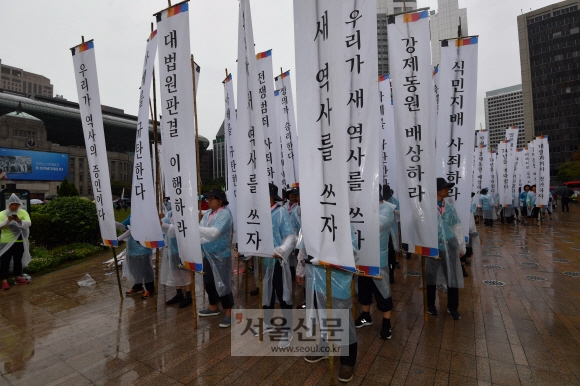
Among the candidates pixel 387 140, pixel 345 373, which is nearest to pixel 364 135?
pixel 345 373

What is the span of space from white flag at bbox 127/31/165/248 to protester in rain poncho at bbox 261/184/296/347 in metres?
2.10

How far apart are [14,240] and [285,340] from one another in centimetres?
669

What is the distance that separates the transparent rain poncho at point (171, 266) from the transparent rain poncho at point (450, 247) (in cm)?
425

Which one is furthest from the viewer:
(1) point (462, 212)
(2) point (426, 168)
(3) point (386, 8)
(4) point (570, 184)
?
(4) point (570, 184)

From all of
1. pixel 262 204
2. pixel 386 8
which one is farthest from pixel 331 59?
pixel 386 8

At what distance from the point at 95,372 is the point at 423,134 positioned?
5.04 meters

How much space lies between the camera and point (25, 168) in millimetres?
45656

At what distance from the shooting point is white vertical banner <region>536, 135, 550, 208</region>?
13960mm

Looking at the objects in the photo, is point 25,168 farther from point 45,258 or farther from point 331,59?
point 331,59

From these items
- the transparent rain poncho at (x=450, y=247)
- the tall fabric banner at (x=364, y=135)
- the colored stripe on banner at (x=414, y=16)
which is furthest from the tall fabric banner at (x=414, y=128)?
the tall fabric banner at (x=364, y=135)

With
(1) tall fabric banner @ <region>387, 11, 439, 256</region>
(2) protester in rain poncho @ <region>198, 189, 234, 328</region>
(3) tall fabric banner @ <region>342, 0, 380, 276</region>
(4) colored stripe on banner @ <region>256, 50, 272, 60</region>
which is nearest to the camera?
(3) tall fabric banner @ <region>342, 0, 380, 276</region>

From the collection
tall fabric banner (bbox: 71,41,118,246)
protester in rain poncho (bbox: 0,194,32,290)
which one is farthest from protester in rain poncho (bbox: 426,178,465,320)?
protester in rain poncho (bbox: 0,194,32,290)

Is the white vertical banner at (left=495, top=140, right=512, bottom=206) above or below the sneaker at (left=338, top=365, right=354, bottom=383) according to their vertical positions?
above

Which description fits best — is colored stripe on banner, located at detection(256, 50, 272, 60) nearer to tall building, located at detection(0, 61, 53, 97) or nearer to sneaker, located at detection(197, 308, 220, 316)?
sneaker, located at detection(197, 308, 220, 316)
